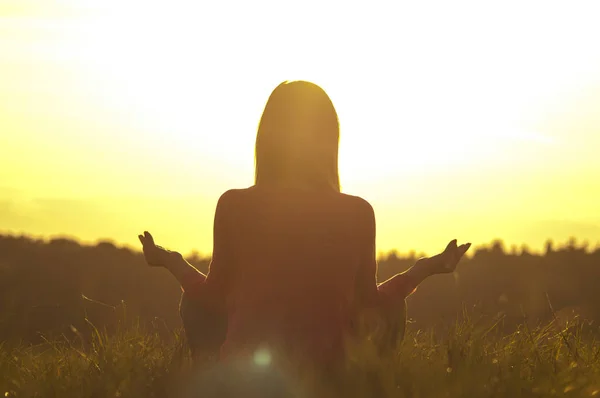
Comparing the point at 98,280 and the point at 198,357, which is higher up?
the point at 198,357

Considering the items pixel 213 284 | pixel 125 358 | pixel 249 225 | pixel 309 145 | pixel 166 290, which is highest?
pixel 309 145

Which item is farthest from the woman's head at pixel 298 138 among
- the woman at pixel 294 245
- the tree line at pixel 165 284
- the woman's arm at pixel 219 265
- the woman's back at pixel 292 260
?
the tree line at pixel 165 284

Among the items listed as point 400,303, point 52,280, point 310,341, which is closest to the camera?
point 310,341

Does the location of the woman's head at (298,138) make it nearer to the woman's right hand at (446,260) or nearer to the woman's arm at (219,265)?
the woman's arm at (219,265)

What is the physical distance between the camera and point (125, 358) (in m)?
4.28

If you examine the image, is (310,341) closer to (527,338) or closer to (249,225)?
(249,225)

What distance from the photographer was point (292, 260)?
13.8 feet

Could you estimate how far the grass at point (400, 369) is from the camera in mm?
3676

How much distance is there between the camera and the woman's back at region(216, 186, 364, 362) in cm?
418

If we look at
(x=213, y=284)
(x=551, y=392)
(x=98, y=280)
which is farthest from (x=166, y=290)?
(x=551, y=392)

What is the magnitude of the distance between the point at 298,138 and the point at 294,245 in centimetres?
58

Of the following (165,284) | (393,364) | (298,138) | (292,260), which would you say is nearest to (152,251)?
(292,260)

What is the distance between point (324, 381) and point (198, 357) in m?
0.78

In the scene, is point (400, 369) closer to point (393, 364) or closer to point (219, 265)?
point (393, 364)
